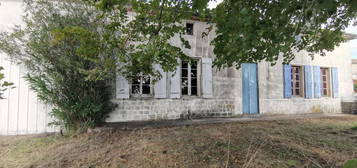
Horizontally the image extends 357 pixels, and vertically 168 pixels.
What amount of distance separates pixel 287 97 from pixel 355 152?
4379 millimetres

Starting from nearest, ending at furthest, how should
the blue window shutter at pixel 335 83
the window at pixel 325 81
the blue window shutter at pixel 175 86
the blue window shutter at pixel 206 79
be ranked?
the blue window shutter at pixel 175 86
the blue window shutter at pixel 206 79
the blue window shutter at pixel 335 83
the window at pixel 325 81

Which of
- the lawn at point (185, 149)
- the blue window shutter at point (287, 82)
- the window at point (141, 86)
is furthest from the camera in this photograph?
the blue window shutter at point (287, 82)

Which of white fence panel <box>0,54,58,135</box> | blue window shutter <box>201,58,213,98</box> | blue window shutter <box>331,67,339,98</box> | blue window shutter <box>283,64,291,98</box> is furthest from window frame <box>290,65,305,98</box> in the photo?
white fence panel <box>0,54,58,135</box>

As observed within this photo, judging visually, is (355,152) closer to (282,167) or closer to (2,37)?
(282,167)

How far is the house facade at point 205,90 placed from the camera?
4.41 meters

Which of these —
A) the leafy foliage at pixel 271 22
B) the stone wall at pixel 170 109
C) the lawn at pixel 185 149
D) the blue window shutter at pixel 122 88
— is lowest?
the lawn at pixel 185 149

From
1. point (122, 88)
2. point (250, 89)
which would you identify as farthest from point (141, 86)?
point (250, 89)

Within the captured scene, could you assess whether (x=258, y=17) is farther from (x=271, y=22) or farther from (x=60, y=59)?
(x=60, y=59)

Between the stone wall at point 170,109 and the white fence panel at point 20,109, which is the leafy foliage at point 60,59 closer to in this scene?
the white fence panel at point 20,109

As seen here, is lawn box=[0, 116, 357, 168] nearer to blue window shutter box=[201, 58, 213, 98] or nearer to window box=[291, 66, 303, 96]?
blue window shutter box=[201, 58, 213, 98]

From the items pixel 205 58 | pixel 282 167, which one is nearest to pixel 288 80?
pixel 205 58

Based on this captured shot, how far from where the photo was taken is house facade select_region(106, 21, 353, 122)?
536 centimetres

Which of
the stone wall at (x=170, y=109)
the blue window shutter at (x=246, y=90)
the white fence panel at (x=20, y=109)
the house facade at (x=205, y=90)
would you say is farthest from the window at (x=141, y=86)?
the blue window shutter at (x=246, y=90)

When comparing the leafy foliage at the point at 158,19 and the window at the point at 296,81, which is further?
the window at the point at 296,81
